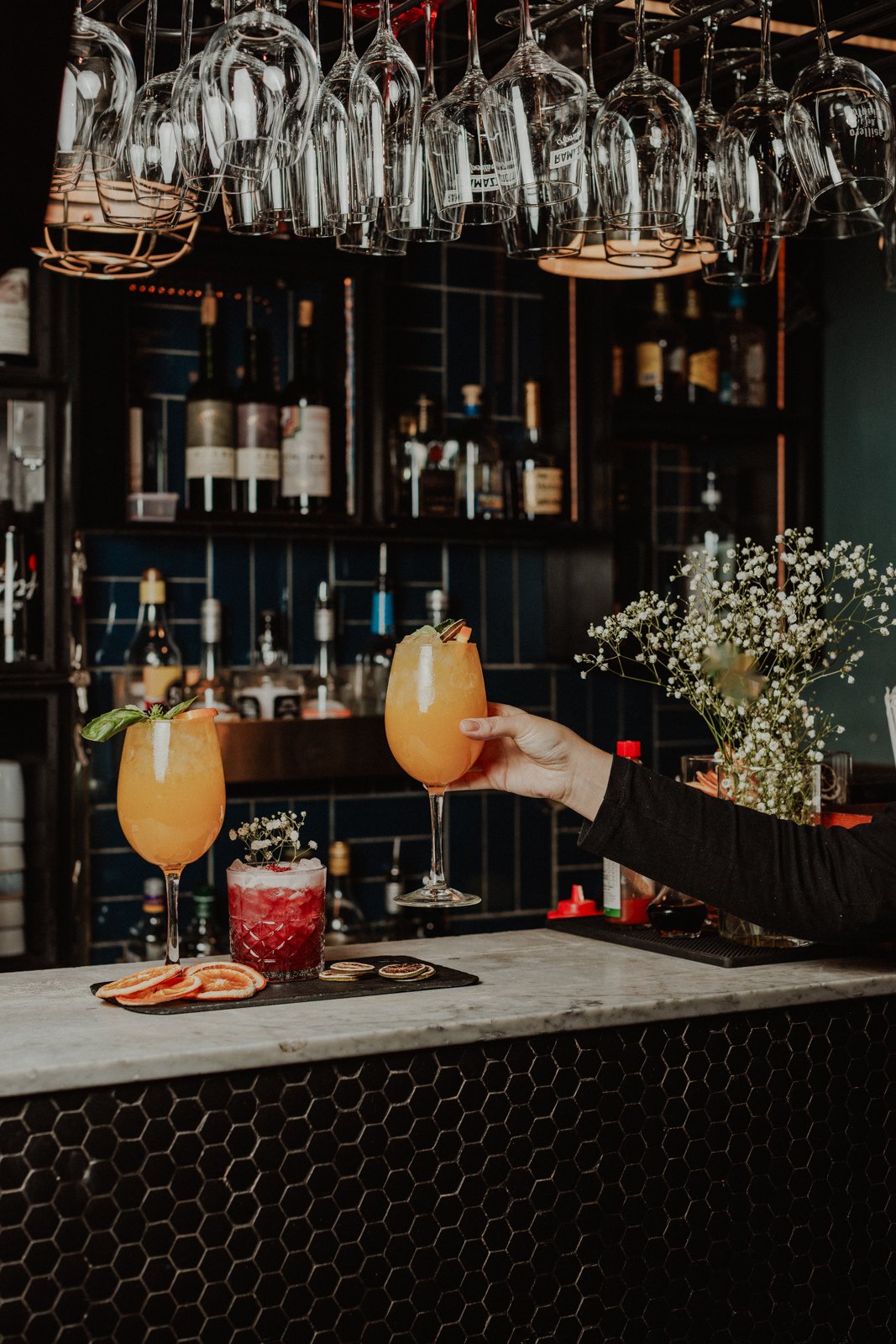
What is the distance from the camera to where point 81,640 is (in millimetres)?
2998

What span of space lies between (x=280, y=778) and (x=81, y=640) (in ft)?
1.62

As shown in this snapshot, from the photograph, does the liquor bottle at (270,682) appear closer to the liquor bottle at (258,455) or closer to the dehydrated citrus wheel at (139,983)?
the liquor bottle at (258,455)

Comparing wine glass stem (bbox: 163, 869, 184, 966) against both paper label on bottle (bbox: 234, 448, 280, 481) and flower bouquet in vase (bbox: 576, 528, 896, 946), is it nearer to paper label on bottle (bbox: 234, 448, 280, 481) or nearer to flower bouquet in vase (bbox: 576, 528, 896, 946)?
flower bouquet in vase (bbox: 576, 528, 896, 946)

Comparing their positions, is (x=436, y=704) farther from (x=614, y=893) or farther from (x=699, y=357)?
(x=699, y=357)

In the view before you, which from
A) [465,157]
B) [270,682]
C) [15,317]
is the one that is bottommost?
[270,682]

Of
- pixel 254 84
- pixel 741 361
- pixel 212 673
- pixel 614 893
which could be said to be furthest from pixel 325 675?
pixel 254 84

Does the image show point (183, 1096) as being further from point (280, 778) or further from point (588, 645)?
point (588, 645)

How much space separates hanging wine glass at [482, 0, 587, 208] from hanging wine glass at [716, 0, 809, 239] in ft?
0.96

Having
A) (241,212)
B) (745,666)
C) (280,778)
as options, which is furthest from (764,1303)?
(280,778)

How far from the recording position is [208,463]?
2.90m

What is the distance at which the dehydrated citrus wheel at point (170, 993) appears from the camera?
1.34 metres

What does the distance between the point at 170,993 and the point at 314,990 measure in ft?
0.44

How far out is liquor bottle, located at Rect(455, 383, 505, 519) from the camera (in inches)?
127

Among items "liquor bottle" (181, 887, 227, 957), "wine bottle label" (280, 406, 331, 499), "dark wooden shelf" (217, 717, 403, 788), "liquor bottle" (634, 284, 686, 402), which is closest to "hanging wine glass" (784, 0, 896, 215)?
"wine bottle label" (280, 406, 331, 499)
